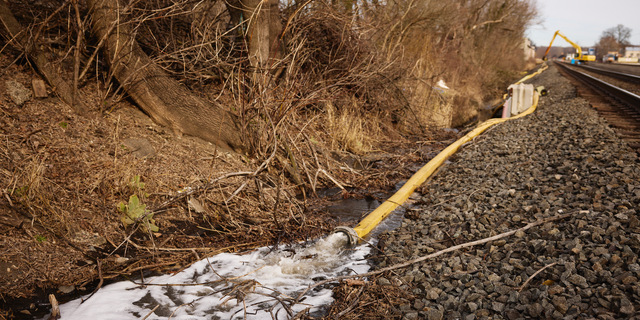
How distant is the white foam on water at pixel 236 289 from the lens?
2881 mm

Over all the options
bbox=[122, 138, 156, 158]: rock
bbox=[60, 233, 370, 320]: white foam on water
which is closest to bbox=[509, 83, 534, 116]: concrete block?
bbox=[60, 233, 370, 320]: white foam on water

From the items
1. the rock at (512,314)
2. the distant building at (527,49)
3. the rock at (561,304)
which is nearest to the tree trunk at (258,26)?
the rock at (512,314)

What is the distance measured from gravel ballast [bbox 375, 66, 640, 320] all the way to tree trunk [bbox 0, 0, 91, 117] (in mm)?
4158

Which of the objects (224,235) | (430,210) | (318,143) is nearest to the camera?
(224,235)

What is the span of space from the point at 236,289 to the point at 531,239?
2612 mm

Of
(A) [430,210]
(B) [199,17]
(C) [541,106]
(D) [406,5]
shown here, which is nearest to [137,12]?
(B) [199,17]

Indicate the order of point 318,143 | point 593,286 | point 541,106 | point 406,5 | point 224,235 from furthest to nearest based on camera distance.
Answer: point 406,5
point 541,106
point 318,143
point 224,235
point 593,286

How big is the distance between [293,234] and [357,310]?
160 centimetres

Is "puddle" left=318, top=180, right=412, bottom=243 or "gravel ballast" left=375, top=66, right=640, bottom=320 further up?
"gravel ballast" left=375, top=66, right=640, bottom=320

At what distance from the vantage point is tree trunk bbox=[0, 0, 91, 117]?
4320 millimetres

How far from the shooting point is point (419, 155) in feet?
26.4

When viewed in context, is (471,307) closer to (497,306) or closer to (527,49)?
(497,306)

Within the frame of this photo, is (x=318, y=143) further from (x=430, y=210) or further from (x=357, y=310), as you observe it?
(x=357, y=310)

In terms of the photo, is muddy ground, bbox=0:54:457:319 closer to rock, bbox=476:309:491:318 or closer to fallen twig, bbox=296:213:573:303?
fallen twig, bbox=296:213:573:303
